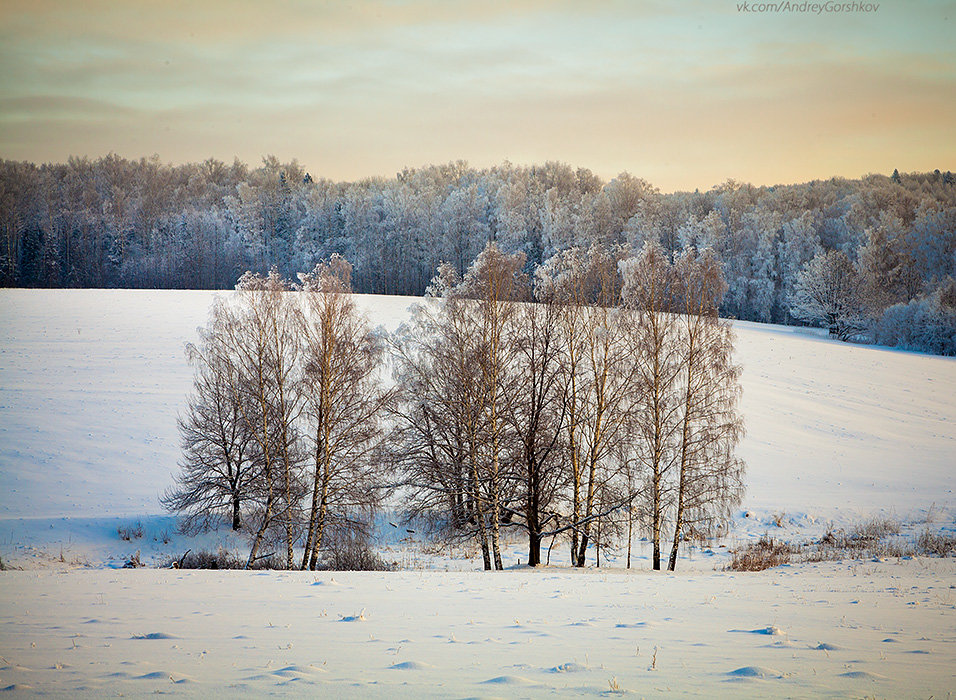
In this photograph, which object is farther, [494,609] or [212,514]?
[212,514]

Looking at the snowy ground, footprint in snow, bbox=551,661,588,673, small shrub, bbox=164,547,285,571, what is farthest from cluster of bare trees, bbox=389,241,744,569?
footprint in snow, bbox=551,661,588,673

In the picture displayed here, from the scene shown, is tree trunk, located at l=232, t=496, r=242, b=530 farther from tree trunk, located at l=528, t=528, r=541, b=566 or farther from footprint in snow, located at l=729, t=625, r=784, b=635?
footprint in snow, located at l=729, t=625, r=784, b=635

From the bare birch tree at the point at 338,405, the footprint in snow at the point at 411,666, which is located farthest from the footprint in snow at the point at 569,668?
the bare birch tree at the point at 338,405

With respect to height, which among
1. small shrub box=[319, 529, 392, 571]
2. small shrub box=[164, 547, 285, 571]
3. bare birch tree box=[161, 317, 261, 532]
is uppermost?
bare birch tree box=[161, 317, 261, 532]

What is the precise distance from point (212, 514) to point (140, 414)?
36.2 feet

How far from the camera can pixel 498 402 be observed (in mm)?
20703

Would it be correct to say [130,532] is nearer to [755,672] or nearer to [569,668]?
[569,668]

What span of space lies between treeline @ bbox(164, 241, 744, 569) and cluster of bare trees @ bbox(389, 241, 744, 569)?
0.22ft

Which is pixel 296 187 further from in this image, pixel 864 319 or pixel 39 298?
pixel 864 319

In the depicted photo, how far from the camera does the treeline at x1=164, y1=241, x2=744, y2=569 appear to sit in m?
20.4

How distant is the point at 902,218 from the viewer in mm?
73125

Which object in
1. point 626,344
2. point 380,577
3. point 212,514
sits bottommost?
point 212,514

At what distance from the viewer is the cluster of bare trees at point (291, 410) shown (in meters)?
20.7

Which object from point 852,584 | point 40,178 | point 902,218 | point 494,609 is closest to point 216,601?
point 494,609
